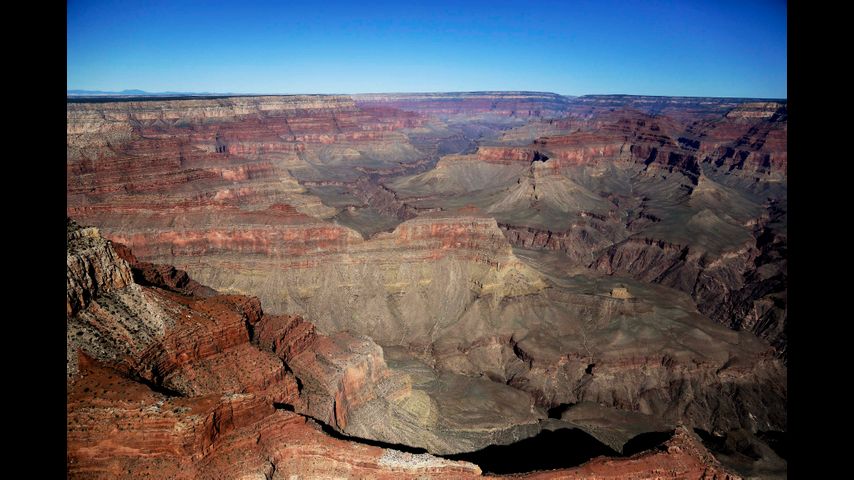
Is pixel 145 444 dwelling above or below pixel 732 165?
below

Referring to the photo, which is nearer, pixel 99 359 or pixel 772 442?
pixel 99 359

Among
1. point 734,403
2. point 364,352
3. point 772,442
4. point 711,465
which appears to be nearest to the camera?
point 711,465

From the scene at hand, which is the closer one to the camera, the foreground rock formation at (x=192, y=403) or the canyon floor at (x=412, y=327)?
the foreground rock formation at (x=192, y=403)

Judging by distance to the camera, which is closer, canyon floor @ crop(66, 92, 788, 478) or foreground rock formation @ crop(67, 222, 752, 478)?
foreground rock formation @ crop(67, 222, 752, 478)

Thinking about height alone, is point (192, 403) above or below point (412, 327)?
above

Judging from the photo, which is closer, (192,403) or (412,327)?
(192,403)

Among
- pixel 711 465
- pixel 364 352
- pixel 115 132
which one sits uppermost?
pixel 115 132
